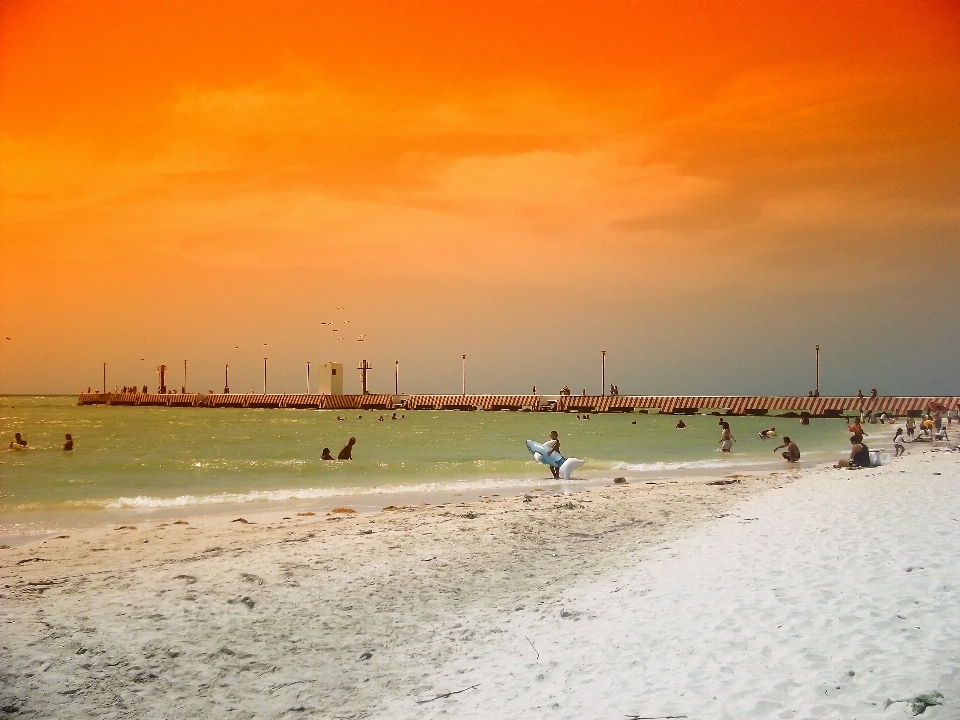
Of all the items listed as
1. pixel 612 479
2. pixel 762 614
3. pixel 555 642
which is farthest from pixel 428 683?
pixel 612 479

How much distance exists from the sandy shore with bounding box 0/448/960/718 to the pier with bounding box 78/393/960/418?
5946cm

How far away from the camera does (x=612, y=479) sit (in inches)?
832

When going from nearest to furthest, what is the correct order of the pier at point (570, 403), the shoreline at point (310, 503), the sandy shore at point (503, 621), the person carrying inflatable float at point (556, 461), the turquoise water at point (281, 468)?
the sandy shore at point (503, 621), the shoreline at point (310, 503), the turquoise water at point (281, 468), the person carrying inflatable float at point (556, 461), the pier at point (570, 403)

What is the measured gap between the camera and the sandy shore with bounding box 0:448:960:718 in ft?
16.9

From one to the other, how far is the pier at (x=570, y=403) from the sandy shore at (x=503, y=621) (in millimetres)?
59456

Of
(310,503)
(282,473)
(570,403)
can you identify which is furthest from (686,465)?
(570,403)

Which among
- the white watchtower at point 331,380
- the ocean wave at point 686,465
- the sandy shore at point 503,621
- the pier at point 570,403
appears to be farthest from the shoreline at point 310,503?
the white watchtower at point 331,380

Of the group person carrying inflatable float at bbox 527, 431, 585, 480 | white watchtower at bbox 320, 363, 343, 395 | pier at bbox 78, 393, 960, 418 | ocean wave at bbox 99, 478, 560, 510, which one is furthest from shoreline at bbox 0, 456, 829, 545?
white watchtower at bbox 320, 363, 343, 395

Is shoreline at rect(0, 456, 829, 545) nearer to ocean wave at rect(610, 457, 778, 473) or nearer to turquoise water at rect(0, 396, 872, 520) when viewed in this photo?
turquoise water at rect(0, 396, 872, 520)

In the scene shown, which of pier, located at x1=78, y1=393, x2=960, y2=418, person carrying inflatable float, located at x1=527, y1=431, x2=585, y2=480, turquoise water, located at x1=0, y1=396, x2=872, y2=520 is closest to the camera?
turquoise water, located at x1=0, y1=396, x2=872, y2=520

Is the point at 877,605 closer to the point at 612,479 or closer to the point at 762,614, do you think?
the point at 762,614

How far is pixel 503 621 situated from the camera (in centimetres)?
715

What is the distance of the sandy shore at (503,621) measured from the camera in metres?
5.14

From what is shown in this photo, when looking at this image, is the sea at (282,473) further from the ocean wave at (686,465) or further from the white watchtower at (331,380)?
the white watchtower at (331,380)
